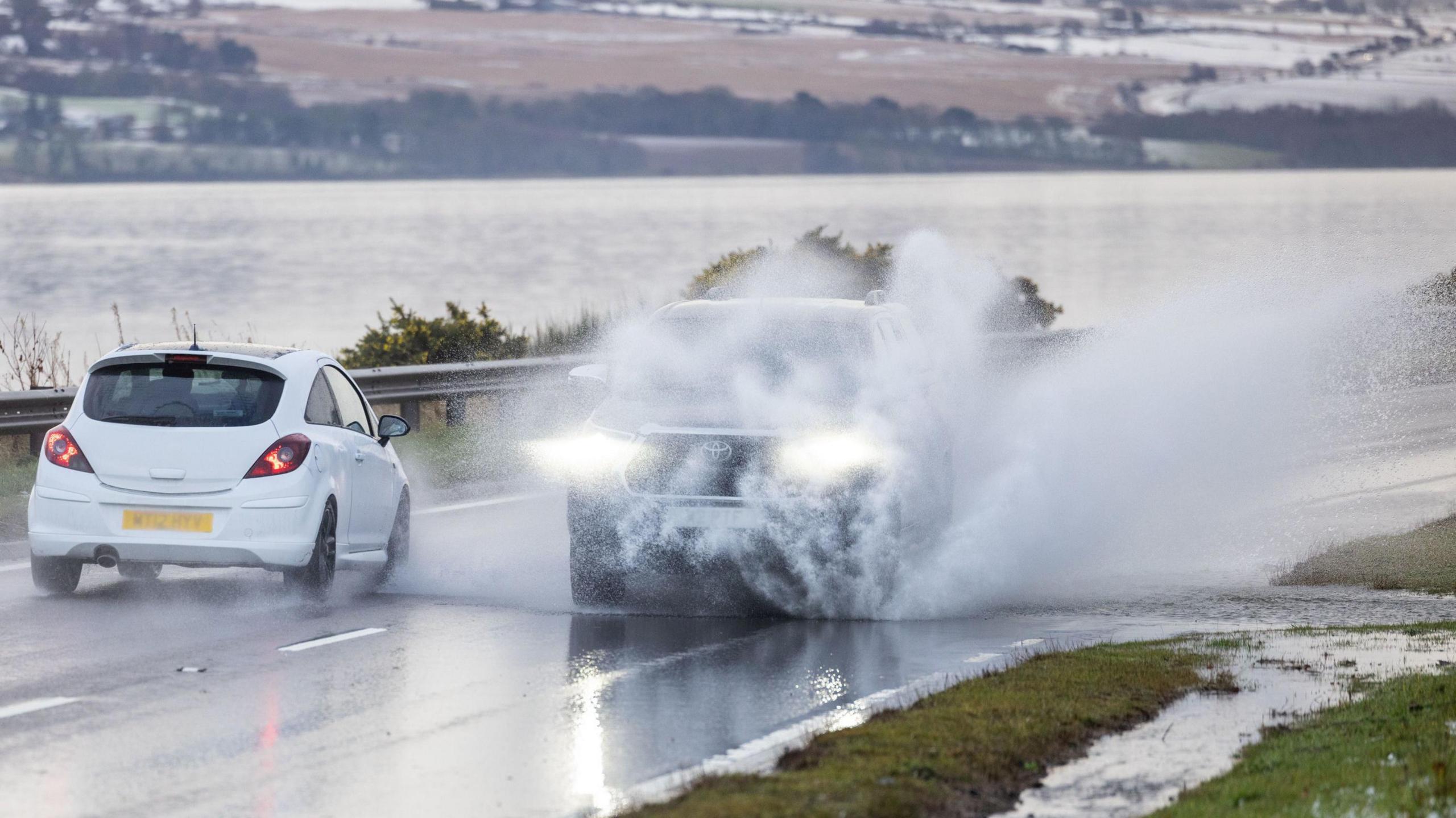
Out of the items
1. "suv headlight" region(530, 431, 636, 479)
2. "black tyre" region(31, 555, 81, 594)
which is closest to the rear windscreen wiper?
"black tyre" region(31, 555, 81, 594)

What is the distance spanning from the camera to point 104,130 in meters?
169

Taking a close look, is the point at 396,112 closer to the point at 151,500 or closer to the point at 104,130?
the point at 104,130

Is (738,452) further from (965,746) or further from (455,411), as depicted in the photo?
(455,411)

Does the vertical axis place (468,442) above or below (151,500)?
below

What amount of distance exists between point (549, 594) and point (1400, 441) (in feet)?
53.0

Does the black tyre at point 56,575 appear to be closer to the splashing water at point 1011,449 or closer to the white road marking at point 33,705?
the white road marking at point 33,705

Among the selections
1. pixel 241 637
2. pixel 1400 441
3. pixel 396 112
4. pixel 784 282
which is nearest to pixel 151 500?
pixel 241 637

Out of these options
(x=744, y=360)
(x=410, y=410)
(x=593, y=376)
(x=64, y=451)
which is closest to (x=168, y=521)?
(x=64, y=451)

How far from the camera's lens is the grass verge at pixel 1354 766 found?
23.6ft

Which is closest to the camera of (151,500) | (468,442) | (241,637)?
(241,637)

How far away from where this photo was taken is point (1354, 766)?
7988 mm

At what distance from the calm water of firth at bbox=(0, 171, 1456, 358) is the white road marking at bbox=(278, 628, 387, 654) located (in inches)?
494

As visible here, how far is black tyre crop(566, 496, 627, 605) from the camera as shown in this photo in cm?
1232

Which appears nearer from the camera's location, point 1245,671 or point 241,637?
point 1245,671
